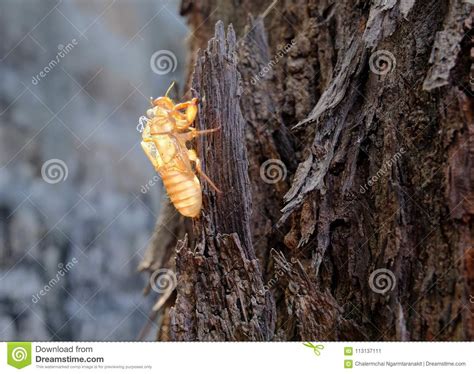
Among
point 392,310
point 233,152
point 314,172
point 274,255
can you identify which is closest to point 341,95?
point 314,172

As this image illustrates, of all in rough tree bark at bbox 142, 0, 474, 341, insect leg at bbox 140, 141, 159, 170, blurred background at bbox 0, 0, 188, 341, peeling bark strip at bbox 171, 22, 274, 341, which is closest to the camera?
rough tree bark at bbox 142, 0, 474, 341
